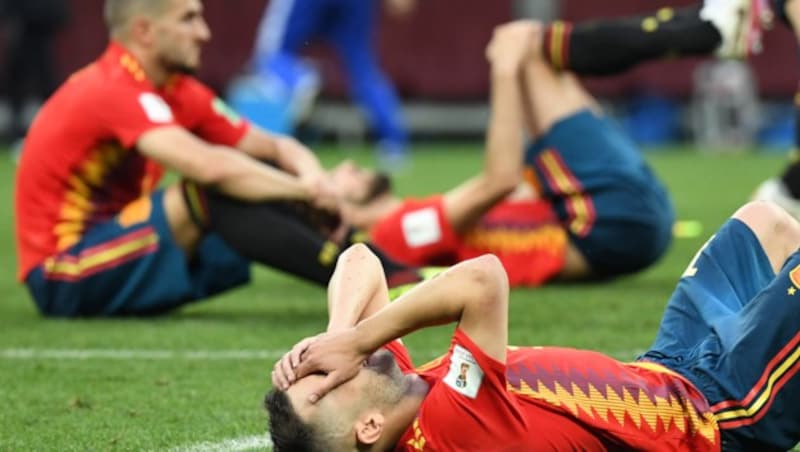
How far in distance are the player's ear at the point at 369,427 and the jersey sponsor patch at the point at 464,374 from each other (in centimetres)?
17

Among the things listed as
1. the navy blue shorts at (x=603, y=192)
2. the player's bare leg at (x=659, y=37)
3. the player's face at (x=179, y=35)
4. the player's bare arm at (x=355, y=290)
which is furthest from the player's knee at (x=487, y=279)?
the navy blue shorts at (x=603, y=192)

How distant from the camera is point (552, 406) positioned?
12.2 ft

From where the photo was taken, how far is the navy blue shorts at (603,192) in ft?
A: 22.7

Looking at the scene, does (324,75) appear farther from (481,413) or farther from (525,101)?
(481,413)

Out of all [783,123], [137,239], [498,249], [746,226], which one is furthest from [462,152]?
[746,226]

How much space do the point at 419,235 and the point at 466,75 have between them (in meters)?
11.9

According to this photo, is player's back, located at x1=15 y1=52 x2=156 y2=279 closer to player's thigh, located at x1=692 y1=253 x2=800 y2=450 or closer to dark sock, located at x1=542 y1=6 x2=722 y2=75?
dark sock, located at x1=542 y1=6 x2=722 y2=75

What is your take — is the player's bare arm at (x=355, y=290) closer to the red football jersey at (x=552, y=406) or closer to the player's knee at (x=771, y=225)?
the red football jersey at (x=552, y=406)

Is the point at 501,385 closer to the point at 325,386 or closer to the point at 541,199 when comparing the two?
the point at 325,386

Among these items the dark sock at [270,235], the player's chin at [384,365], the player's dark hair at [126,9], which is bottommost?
the dark sock at [270,235]

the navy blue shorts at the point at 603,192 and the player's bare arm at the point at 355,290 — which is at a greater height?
the player's bare arm at the point at 355,290

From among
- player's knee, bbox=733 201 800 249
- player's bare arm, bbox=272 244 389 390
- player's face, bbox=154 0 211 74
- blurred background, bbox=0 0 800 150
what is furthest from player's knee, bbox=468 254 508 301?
blurred background, bbox=0 0 800 150

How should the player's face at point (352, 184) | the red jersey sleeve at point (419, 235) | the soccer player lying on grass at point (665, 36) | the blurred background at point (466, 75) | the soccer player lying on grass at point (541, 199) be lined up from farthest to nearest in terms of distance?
the blurred background at point (466, 75), the player's face at point (352, 184), the red jersey sleeve at point (419, 235), the soccer player lying on grass at point (541, 199), the soccer player lying on grass at point (665, 36)

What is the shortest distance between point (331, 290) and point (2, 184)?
917 centimetres
